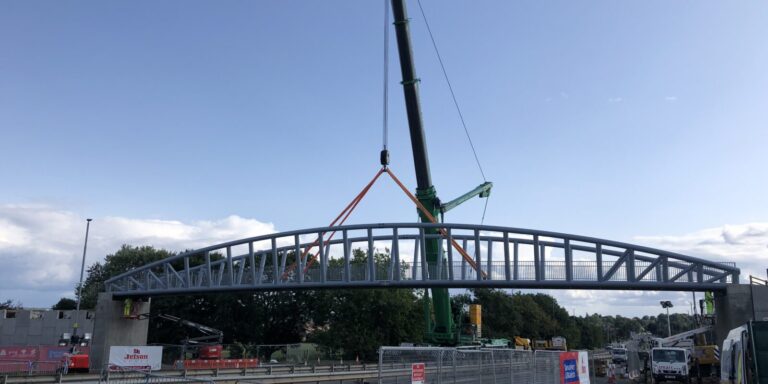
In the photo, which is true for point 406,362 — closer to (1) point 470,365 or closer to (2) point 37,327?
(1) point 470,365

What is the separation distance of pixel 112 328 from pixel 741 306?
4361 centimetres

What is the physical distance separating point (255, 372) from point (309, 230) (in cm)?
1335

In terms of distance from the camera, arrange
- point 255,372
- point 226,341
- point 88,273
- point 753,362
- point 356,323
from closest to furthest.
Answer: point 753,362 < point 255,372 < point 356,323 < point 226,341 < point 88,273

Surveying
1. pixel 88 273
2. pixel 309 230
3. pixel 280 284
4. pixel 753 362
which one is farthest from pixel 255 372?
pixel 88 273

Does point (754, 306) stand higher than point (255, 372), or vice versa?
point (754, 306)

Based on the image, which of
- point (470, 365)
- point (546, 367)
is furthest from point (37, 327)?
point (470, 365)

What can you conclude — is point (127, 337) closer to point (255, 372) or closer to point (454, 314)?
point (255, 372)

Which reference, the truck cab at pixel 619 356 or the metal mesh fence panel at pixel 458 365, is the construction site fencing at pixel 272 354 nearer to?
the truck cab at pixel 619 356

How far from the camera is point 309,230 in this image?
4591cm

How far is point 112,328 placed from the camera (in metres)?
48.2

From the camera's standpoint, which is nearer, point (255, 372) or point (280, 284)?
point (255, 372)

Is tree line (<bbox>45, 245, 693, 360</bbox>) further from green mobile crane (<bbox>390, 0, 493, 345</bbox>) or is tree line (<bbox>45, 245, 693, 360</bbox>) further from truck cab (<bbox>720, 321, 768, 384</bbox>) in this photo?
truck cab (<bbox>720, 321, 768, 384</bbox>)

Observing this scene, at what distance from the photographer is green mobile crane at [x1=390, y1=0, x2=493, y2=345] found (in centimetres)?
3869

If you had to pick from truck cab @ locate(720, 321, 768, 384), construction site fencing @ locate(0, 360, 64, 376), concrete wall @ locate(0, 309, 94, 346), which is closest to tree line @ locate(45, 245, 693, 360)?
concrete wall @ locate(0, 309, 94, 346)
